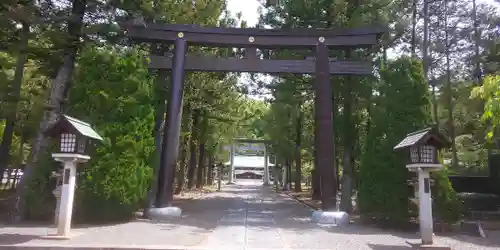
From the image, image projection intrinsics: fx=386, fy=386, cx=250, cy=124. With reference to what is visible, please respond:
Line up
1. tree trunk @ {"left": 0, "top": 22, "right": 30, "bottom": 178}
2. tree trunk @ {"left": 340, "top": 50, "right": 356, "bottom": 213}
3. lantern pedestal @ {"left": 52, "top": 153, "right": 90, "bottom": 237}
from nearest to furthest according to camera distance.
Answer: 1. lantern pedestal @ {"left": 52, "top": 153, "right": 90, "bottom": 237}
2. tree trunk @ {"left": 0, "top": 22, "right": 30, "bottom": 178}
3. tree trunk @ {"left": 340, "top": 50, "right": 356, "bottom": 213}

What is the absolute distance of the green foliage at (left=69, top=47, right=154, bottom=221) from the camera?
36.6ft

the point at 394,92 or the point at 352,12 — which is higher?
the point at 352,12

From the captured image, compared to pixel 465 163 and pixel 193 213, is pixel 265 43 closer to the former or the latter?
pixel 193 213

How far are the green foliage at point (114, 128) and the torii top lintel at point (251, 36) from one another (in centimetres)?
180

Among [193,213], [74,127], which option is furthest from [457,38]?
[74,127]

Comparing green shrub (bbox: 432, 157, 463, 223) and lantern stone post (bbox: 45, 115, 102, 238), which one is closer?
lantern stone post (bbox: 45, 115, 102, 238)

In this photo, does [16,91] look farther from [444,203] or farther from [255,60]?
[444,203]

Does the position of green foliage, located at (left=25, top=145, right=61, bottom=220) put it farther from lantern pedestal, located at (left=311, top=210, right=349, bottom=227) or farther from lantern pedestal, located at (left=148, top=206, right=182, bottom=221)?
lantern pedestal, located at (left=311, top=210, right=349, bottom=227)

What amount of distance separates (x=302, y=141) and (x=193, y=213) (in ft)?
51.3

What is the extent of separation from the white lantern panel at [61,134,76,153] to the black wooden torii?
4369 millimetres

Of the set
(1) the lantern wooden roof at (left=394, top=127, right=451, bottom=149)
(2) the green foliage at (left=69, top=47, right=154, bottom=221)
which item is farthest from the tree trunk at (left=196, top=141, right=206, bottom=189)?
(1) the lantern wooden roof at (left=394, top=127, right=451, bottom=149)

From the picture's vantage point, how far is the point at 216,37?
14.1m

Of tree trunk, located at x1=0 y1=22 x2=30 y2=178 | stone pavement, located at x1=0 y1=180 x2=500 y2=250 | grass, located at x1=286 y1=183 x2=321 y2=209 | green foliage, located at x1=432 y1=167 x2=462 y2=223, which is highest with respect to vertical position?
tree trunk, located at x1=0 y1=22 x2=30 y2=178

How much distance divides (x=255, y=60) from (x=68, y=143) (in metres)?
7.24
